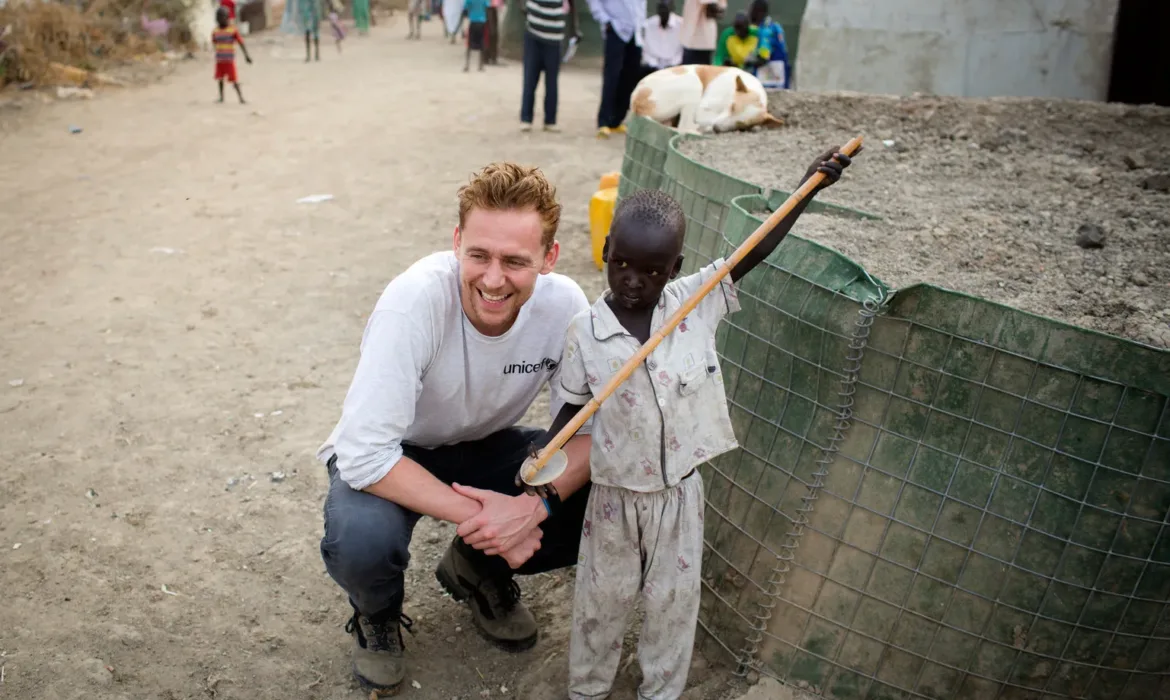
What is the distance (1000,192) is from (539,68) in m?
6.06

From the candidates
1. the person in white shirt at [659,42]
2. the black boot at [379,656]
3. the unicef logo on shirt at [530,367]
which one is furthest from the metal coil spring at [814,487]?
the person in white shirt at [659,42]

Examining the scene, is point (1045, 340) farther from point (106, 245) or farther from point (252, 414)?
point (106, 245)

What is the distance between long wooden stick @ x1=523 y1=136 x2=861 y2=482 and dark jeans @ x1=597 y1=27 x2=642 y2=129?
7.42 metres

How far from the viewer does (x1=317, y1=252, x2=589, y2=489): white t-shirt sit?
2.17 m

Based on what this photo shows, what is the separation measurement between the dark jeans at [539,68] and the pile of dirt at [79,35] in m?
5.27

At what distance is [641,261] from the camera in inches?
77.7

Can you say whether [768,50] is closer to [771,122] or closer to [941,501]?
[771,122]

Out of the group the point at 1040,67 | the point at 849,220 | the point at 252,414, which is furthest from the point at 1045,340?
the point at 1040,67

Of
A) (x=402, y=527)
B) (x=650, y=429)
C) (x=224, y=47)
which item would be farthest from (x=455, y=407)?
(x=224, y=47)

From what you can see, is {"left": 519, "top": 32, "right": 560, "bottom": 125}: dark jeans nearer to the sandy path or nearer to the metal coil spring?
the sandy path

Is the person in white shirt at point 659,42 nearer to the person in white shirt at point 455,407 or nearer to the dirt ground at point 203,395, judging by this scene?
the dirt ground at point 203,395

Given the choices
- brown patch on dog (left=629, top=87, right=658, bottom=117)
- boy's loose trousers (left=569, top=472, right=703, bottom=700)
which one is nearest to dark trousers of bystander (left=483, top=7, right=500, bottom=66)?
brown patch on dog (left=629, top=87, right=658, bottom=117)

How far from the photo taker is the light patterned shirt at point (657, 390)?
204cm

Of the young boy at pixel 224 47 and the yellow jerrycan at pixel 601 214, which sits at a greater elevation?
the young boy at pixel 224 47
